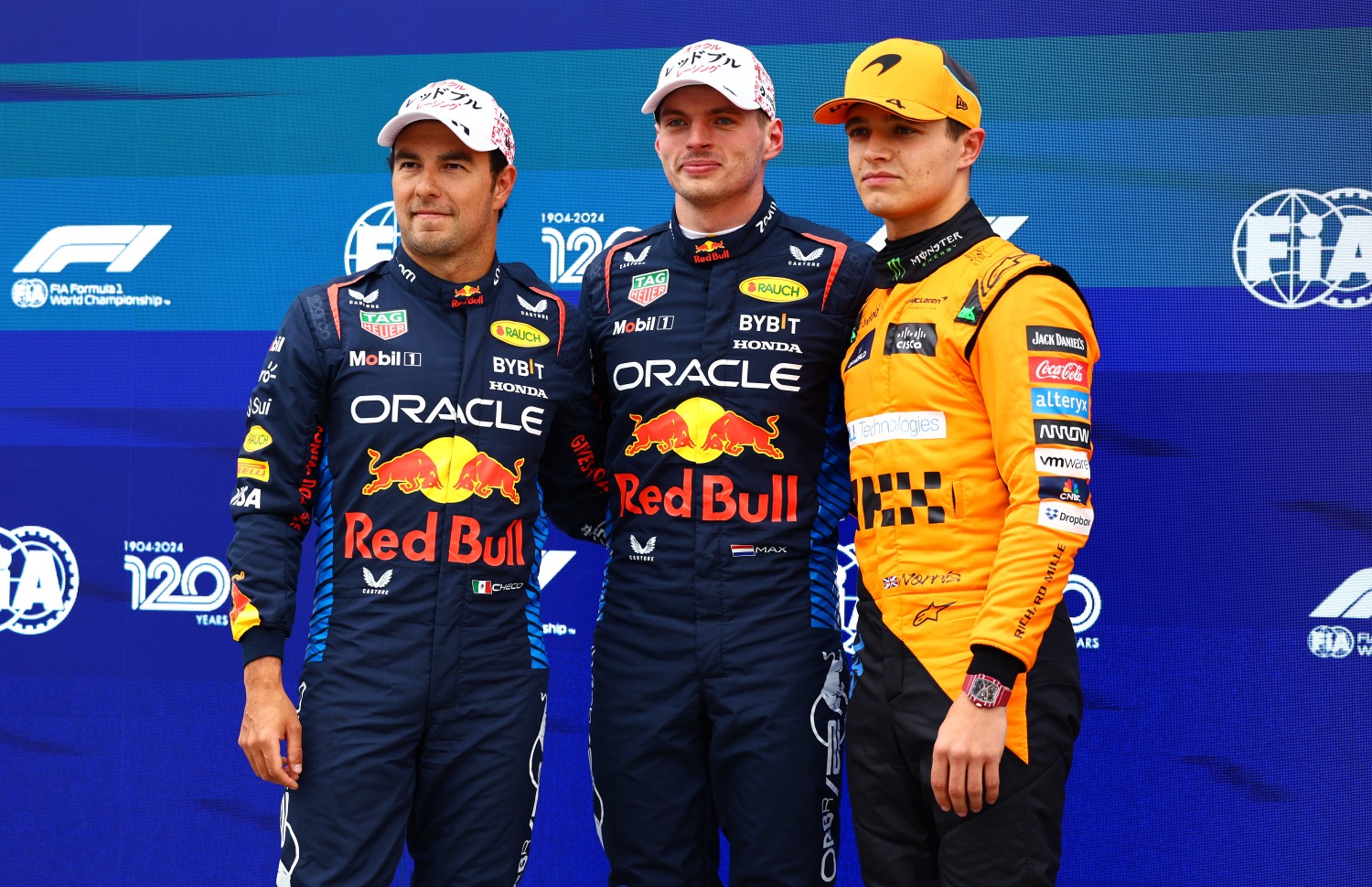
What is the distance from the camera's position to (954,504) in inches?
72.1

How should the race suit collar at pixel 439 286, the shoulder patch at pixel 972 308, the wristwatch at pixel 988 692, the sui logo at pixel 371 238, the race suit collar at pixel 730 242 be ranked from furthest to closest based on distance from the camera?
the sui logo at pixel 371 238
the race suit collar at pixel 730 242
the race suit collar at pixel 439 286
the shoulder patch at pixel 972 308
the wristwatch at pixel 988 692

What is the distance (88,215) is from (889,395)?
2560 millimetres

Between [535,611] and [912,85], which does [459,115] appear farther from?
[535,611]

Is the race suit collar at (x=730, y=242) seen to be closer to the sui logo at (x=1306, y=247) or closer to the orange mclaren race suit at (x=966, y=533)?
the orange mclaren race suit at (x=966, y=533)

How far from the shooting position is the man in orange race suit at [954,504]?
1.71 meters

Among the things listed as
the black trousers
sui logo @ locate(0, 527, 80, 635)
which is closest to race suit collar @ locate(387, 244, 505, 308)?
the black trousers

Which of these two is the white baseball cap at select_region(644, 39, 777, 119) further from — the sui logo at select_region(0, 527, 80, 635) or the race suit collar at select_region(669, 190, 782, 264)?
the sui logo at select_region(0, 527, 80, 635)

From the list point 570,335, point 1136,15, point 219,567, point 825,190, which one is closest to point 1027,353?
point 570,335

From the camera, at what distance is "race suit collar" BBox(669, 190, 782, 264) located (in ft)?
7.48

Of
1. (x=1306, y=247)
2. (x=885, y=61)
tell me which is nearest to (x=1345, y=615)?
(x=1306, y=247)

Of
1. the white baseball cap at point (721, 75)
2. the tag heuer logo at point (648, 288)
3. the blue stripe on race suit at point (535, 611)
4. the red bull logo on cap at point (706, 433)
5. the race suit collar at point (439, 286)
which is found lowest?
the blue stripe on race suit at point (535, 611)

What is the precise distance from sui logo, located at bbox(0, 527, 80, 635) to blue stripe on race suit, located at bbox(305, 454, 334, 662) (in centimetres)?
160

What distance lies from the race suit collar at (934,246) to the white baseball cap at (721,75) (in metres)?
0.46

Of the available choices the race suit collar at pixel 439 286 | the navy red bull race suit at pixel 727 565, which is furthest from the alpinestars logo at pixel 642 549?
the race suit collar at pixel 439 286
